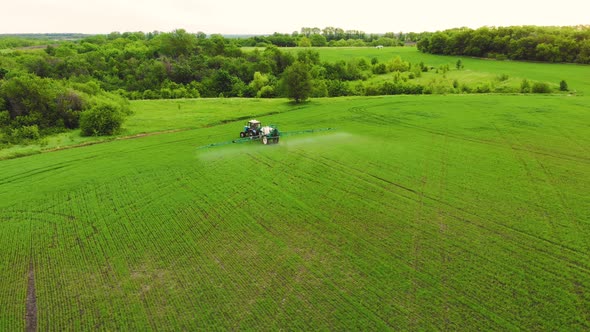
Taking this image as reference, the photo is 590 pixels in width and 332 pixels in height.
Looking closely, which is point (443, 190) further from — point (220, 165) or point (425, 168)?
point (220, 165)

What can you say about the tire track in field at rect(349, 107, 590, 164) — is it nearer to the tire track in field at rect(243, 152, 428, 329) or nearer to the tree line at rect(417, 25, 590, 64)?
the tire track in field at rect(243, 152, 428, 329)

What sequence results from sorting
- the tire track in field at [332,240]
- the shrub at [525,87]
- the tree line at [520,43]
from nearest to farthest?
the tire track in field at [332,240]
the shrub at [525,87]
the tree line at [520,43]

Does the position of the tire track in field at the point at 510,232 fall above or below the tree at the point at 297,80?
below

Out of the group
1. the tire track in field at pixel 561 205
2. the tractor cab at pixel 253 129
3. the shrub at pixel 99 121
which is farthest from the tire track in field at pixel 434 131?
the shrub at pixel 99 121

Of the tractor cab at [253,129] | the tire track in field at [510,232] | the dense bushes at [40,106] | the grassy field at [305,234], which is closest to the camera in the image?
the grassy field at [305,234]

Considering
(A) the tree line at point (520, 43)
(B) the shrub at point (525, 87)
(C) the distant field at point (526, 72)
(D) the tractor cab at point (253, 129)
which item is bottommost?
(D) the tractor cab at point (253, 129)

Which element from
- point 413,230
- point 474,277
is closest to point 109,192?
point 413,230

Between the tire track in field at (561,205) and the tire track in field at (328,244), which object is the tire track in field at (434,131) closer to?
the tire track in field at (561,205)
